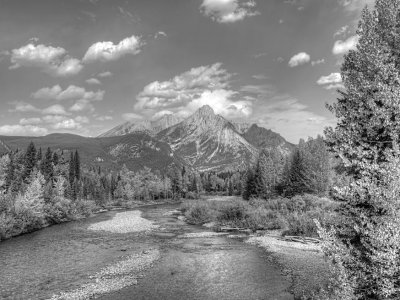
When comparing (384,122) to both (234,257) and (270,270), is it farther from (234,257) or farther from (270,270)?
(234,257)

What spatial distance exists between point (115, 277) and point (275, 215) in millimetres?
43393

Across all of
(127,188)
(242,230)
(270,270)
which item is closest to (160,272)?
(270,270)

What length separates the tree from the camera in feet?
36.8

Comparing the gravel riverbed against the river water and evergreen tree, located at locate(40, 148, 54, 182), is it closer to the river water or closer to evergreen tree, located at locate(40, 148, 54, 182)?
the river water

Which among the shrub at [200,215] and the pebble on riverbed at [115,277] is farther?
the shrub at [200,215]

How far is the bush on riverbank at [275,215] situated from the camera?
2288 inches

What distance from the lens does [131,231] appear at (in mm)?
67688

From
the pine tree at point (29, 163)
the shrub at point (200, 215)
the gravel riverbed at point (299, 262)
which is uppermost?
the pine tree at point (29, 163)

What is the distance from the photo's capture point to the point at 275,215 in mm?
68812

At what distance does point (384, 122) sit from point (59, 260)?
4167cm

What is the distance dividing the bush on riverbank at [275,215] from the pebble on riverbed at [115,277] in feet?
92.4

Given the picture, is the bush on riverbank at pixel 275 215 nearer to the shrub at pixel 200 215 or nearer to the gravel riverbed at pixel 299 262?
the shrub at pixel 200 215

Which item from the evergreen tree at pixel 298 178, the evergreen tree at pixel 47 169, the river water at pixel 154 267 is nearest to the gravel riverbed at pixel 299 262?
the river water at pixel 154 267

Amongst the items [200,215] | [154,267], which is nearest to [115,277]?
[154,267]
